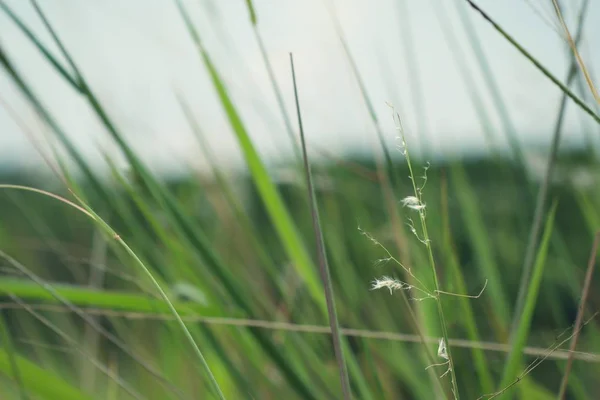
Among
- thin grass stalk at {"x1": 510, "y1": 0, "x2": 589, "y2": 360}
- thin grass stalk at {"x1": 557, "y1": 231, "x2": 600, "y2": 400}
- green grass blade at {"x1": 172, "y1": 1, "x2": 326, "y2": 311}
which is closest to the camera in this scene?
thin grass stalk at {"x1": 557, "y1": 231, "x2": 600, "y2": 400}

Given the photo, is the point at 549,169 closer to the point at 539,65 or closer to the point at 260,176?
the point at 539,65

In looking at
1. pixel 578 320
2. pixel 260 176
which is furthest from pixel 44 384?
pixel 578 320

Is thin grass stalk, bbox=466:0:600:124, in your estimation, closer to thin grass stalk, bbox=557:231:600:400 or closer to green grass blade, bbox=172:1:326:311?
thin grass stalk, bbox=557:231:600:400

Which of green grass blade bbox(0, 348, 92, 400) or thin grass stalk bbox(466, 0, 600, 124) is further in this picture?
green grass blade bbox(0, 348, 92, 400)

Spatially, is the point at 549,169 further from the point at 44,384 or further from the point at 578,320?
the point at 44,384

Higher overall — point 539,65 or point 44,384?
point 539,65

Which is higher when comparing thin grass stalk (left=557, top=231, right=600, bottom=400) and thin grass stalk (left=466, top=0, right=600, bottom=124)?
thin grass stalk (left=466, top=0, right=600, bottom=124)

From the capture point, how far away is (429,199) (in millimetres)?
890

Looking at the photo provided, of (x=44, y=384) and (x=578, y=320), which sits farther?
(x=44, y=384)

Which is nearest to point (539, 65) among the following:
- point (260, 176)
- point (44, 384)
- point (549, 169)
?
point (549, 169)

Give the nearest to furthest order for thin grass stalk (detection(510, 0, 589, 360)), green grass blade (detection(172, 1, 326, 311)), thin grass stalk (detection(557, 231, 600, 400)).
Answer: thin grass stalk (detection(557, 231, 600, 400)), thin grass stalk (detection(510, 0, 589, 360)), green grass blade (detection(172, 1, 326, 311))

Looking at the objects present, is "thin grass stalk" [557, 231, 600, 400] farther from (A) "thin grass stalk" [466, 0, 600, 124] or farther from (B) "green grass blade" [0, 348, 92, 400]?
(B) "green grass blade" [0, 348, 92, 400]

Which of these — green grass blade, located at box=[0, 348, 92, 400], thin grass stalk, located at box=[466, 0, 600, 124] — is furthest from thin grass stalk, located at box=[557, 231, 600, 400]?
green grass blade, located at box=[0, 348, 92, 400]

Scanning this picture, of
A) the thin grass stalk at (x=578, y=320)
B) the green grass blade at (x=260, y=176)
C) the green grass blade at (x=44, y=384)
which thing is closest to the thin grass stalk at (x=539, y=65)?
the thin grass stalk at (x=578, y=320)
